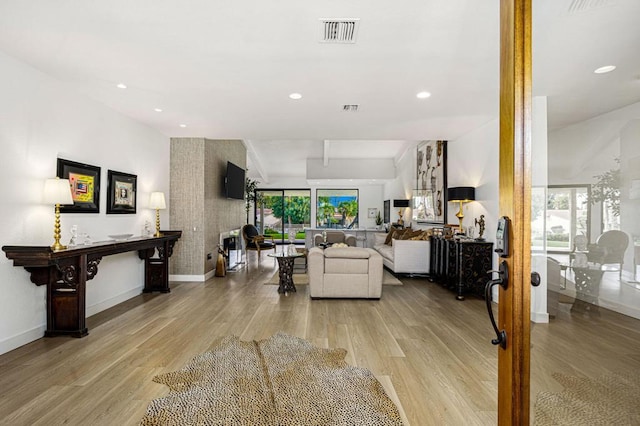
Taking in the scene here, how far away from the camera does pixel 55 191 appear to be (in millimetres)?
3230

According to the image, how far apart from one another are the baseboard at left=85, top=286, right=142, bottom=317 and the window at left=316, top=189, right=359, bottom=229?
8.45 m

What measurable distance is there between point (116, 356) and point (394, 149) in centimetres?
902

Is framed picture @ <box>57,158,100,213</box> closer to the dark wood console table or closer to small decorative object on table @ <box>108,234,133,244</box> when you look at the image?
small decorative object on table @ <box>108,234,133,244</box>

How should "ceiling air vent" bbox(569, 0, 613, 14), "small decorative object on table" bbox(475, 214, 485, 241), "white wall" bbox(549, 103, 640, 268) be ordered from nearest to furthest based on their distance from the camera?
"white wall" bbox(549, 103, 640, 268) < "ceiling air vent" bbox(569, 0, 613, 14) < "small decorative object on table" bbox(475, 214, 485, 241)

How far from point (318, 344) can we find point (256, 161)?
871 centimetres

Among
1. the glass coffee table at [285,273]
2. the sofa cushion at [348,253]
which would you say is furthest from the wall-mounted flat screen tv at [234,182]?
the sofa cushion at [348,253]

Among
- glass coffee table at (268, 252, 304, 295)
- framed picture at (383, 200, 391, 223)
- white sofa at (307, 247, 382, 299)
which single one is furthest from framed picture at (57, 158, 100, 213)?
framed picture at (383, 200, 391, 223)

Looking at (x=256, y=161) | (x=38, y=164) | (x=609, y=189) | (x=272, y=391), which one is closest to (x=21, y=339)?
(x=38, y=164)

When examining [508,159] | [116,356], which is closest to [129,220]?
[116,356]

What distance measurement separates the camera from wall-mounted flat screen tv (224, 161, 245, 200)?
23.2ft

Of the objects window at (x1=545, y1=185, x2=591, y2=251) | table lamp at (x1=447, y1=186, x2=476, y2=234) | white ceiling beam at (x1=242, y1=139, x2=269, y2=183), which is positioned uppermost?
white ceiling beam at (x1=242, y1=139, x2=269, y2=183)

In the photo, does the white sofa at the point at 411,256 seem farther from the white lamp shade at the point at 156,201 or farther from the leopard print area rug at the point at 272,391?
the white lamp shade at the point at 156,201

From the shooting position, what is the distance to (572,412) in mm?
1024

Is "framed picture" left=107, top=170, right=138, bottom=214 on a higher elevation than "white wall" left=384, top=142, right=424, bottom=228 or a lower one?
lower
